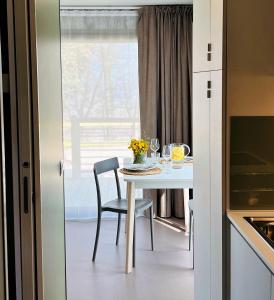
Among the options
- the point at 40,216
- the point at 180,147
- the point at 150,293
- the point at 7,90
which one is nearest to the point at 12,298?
the point at 40,216

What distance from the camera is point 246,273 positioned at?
5.69ft

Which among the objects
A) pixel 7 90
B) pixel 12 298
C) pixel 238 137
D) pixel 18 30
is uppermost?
pixel 18 30

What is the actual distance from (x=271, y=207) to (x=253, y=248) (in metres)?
0.55

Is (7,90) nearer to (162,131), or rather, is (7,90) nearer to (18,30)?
(18,30)

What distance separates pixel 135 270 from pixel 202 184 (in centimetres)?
148

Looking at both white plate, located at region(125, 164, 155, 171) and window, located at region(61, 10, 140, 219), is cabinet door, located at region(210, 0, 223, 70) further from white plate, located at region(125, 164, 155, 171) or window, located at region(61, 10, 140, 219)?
window, located at region(61, 10, 140, 219)

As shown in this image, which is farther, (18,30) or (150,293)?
(150,293)

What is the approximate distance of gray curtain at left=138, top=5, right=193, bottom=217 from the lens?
488 centimetres

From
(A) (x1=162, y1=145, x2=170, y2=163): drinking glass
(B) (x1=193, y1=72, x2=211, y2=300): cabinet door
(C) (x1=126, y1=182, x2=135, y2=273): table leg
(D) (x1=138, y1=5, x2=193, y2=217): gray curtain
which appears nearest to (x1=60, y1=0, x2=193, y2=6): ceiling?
(D) (x1=138, y1=5, x2=193, y2=217): gray curtain

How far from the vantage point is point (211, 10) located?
85.2 inches

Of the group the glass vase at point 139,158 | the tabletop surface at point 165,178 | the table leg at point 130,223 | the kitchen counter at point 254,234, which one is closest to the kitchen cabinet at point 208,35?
the kitchen counter at point 254,234

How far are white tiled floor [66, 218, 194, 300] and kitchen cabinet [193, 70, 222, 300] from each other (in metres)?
0.72

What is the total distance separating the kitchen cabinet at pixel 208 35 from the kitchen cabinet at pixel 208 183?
6cm

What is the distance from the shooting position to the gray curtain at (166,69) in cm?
488
